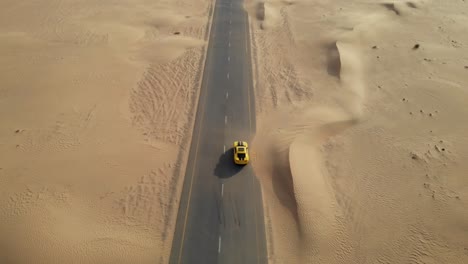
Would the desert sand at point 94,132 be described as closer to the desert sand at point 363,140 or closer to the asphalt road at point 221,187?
the asphalt road at point 221,187

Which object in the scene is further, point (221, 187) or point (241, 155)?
point (241, 155)

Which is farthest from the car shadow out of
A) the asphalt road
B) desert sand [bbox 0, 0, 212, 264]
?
desert sand [bbox 0, 0, 212, 264]

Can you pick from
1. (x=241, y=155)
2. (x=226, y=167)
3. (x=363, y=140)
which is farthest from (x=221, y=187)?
(x=363, y=140)

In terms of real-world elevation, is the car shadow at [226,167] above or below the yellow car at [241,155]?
below

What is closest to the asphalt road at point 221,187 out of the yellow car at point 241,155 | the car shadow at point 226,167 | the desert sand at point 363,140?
the car shadow at point 226,167

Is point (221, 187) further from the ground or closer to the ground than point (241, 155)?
closer to the ground

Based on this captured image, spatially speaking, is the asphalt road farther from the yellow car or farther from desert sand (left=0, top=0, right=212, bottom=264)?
desert sand (left=0, top=0, right=212, bottom=264)

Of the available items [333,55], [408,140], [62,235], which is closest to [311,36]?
[333,55]

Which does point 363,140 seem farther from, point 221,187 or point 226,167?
point 221,187
